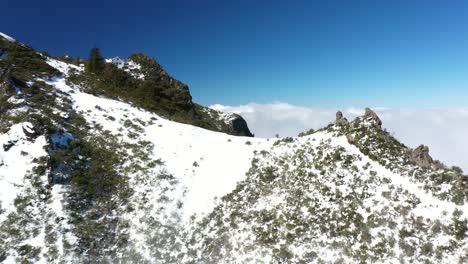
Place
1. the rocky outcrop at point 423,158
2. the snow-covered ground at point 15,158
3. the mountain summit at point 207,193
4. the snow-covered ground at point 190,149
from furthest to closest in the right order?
the snow-covered ground at point 190,149 < the snow-covered ground at point 15,158 < the rocky outcrop at point 423,158 < the mountain summit at point 207,193

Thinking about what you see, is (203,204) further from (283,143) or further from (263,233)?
(283,143)

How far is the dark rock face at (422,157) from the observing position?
74.2 ft

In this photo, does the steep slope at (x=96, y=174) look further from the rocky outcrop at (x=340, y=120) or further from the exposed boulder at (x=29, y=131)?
the rocky outcrop at (x=340, y=120)

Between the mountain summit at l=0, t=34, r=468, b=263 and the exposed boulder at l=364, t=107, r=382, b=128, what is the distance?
0.12 m

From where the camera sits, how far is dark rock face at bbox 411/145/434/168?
2261 cm

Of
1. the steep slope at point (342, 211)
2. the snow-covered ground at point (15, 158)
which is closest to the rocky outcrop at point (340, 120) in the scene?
the steep slope at point (342, 211)

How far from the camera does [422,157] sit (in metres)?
23.1

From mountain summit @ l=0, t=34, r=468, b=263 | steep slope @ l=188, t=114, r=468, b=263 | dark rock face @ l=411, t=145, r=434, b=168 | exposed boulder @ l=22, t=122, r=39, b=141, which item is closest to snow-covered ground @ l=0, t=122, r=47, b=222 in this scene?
exposed boulder @ l=22, t=122, r=39, b=141

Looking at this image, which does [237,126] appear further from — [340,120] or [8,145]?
[8,145]

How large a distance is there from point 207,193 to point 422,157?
722 inches

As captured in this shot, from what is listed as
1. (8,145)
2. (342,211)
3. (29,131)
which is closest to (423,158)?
(342,211)

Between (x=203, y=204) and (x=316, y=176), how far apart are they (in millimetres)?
10223

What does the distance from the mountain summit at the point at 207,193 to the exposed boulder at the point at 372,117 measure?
12cm

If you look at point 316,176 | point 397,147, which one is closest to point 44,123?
point 316,176
